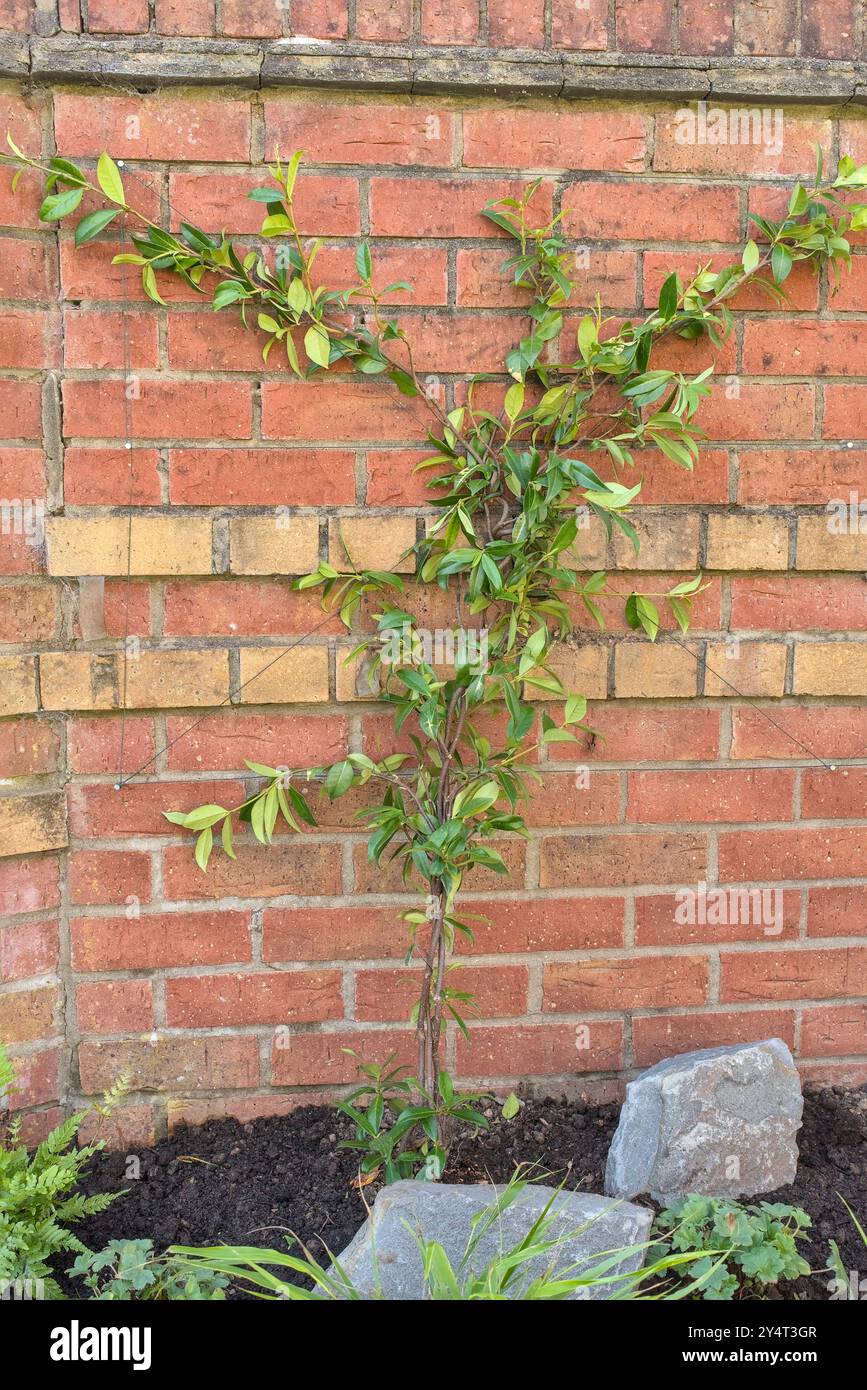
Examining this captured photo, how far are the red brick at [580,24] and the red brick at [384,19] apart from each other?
25 cm

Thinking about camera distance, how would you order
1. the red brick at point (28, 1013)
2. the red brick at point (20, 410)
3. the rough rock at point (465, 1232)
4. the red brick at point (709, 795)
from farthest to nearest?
the red brick at point (709, 795)
the red brick at point (28, 1013)
the red brick at point (20, 410)
the rough rock at point (465, 1232)

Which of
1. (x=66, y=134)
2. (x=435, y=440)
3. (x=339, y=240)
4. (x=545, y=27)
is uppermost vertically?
(x=545, y=27)

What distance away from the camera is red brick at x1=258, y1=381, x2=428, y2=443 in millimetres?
1929

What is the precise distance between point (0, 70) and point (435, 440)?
3.03 ft

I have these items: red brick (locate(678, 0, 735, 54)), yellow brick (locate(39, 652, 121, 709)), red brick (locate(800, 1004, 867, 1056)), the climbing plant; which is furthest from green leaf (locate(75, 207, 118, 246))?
red brick (locate(800, 1004, 867, 1056))

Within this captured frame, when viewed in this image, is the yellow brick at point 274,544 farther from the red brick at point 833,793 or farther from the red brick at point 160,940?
the red brick at point 833,793

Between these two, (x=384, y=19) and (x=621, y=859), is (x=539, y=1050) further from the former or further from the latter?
(x=384, y=19)

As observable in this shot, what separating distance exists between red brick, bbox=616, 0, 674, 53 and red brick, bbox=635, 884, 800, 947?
5.00ft

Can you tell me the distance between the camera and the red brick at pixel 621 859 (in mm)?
2090

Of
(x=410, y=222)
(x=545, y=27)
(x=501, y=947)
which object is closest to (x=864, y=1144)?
(x=501, y=947)

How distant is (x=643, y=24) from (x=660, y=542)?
0.89 metres

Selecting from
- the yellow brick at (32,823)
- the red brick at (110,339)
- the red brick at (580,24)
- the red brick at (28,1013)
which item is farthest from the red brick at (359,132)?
the red brick at (28,1013)

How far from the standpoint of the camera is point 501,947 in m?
2.10

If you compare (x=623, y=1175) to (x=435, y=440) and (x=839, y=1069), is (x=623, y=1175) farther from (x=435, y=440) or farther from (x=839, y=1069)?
(x=435, y=440)
